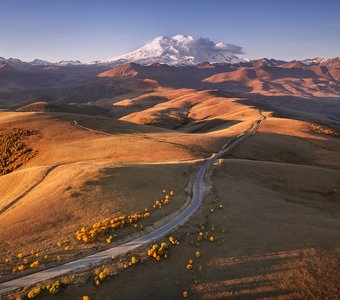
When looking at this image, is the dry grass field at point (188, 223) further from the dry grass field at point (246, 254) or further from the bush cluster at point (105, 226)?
the bush cluster at point (105, 226)

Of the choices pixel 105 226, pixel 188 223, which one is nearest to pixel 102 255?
pixel 105 226

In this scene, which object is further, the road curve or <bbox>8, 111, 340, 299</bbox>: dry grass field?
the road curve

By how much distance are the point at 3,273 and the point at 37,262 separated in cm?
223

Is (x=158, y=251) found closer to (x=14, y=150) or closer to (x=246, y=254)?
(x=246, y=254)

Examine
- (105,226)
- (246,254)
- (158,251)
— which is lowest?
(246,254)

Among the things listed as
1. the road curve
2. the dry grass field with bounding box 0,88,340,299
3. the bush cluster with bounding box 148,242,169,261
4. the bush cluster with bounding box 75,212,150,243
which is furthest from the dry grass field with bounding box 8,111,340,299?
the bush cluster with bounding box 75,212,150,243

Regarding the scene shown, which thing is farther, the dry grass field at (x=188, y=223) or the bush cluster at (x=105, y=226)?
the bush cluster at (x=105, y=226)

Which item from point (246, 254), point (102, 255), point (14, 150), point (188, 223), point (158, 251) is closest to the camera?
point (158, 251)

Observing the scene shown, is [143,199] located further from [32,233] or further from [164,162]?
[164,162]

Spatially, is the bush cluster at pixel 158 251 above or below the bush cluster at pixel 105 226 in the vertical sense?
below

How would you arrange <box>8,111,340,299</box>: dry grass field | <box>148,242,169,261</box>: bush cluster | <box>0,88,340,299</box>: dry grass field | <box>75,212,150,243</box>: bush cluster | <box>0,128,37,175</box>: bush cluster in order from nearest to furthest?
<box>8,111,340,299</box>: dry grass field → <box>0,88,340,299</box>: dry grass field → <box>148,242,169,261</box>: bush cluster → <box>75,212,150,243</box>: bush cluster → <box>0,128,37,175</box>: bush cluster

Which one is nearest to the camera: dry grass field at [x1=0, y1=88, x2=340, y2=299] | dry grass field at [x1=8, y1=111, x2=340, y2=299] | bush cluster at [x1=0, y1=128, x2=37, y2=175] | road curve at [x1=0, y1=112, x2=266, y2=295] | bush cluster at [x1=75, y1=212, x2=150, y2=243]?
dry grass field at [x1=8, y1=111, x2=340, y2=299]

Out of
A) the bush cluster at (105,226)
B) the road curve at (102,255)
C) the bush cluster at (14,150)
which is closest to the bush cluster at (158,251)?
the road curve at (102,255)

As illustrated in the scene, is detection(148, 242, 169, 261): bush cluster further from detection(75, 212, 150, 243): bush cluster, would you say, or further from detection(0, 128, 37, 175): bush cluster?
detection(0, 128, 37, 175): bush cluster
